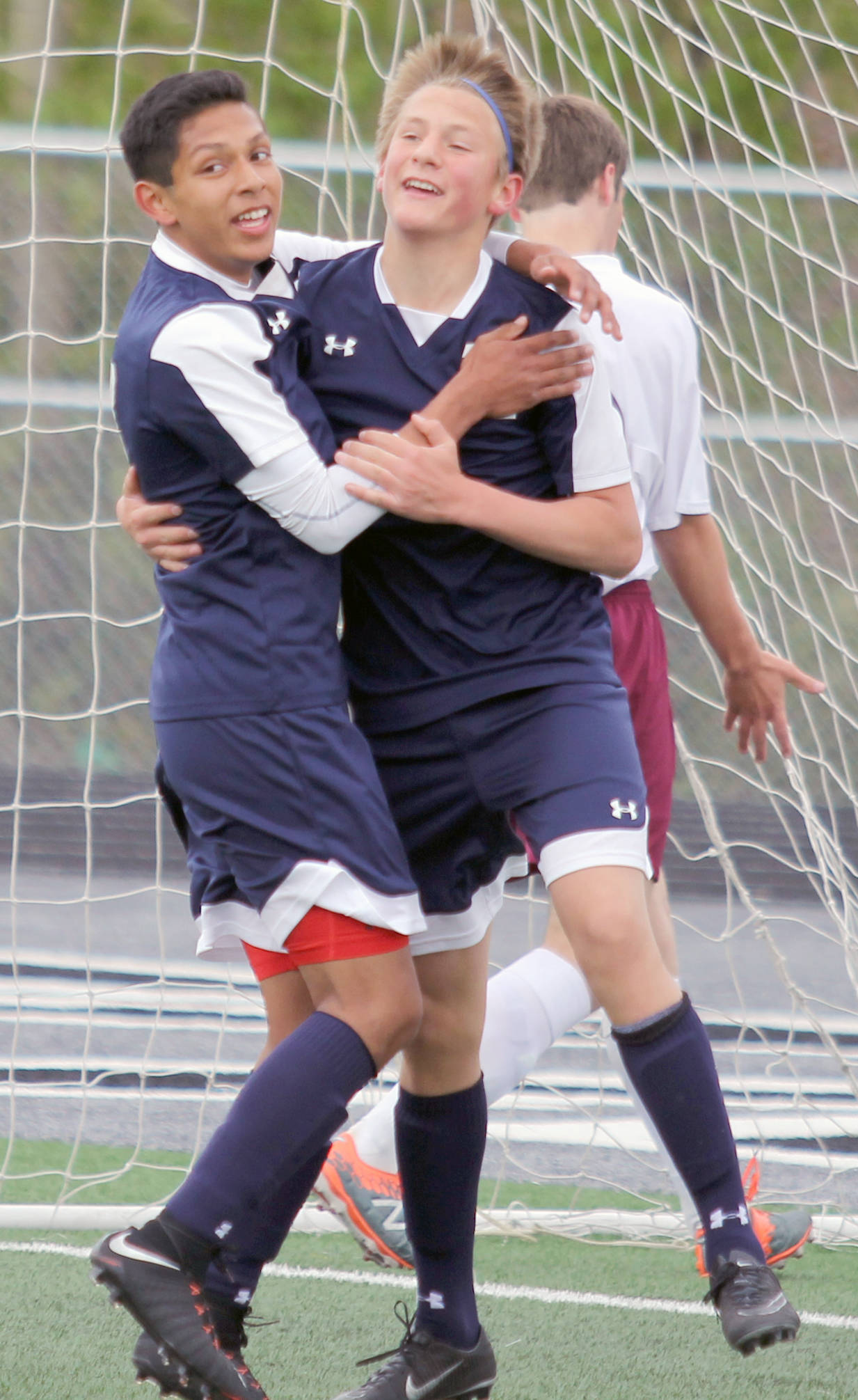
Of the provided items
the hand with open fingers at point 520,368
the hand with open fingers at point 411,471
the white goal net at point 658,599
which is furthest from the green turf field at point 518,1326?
the hand with open fingers at point 520,368

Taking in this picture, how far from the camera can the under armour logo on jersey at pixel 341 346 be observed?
6.98 ft

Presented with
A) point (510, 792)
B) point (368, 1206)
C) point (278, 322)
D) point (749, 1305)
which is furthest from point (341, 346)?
point (368, 1206)

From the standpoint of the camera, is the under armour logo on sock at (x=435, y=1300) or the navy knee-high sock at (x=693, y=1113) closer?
the navy knee-high sock at (x=693, y=1113)

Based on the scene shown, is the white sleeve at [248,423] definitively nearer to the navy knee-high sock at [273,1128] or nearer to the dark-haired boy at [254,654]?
the dark-haired boy at [254,654]

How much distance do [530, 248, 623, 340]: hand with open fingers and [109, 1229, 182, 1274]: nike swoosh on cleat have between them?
1.24 metres

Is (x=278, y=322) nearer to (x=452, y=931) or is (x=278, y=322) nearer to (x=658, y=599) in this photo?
(x=452, y=931)

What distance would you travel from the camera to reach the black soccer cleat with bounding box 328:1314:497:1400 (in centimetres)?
220

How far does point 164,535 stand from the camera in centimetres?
202

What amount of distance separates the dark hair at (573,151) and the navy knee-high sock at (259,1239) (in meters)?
1.60

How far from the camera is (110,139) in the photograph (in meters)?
3.69

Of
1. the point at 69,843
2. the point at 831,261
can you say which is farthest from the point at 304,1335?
the point at 831,261

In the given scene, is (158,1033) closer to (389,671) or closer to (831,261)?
(389,671)

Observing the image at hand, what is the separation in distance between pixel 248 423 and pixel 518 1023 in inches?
50.0

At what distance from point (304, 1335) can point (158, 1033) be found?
235 centimetres
